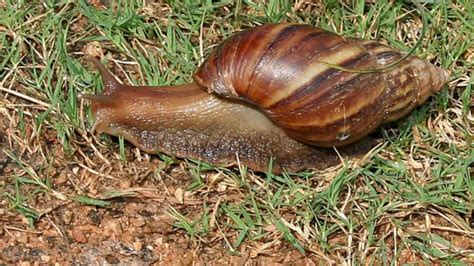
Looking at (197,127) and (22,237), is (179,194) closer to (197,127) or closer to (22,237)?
(197,127)

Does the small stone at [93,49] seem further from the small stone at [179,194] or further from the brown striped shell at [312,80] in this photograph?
the small stone at [179,194]

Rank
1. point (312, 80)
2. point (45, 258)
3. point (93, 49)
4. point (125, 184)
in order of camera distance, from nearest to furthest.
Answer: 1. point (45, 258)
2. point (312, 80)
3. point (125, 184)
4. point (93, 49)

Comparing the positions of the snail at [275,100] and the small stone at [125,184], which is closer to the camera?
the snail at [275,100]

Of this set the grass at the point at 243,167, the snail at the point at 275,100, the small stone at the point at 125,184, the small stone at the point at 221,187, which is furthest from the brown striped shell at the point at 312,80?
the small stone at the point at 125,184

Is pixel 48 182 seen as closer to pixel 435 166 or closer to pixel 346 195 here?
pixel 346 195

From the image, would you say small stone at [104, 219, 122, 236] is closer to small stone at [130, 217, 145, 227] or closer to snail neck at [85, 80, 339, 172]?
small stone at [130, 217, 145, 227]

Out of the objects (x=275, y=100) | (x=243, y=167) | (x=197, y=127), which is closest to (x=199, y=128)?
(x=197, y=127)

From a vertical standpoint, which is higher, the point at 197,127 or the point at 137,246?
the point at 197,127

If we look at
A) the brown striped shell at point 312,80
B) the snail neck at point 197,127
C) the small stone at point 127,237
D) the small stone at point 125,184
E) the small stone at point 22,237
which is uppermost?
the brown striped shell at point 312,80
